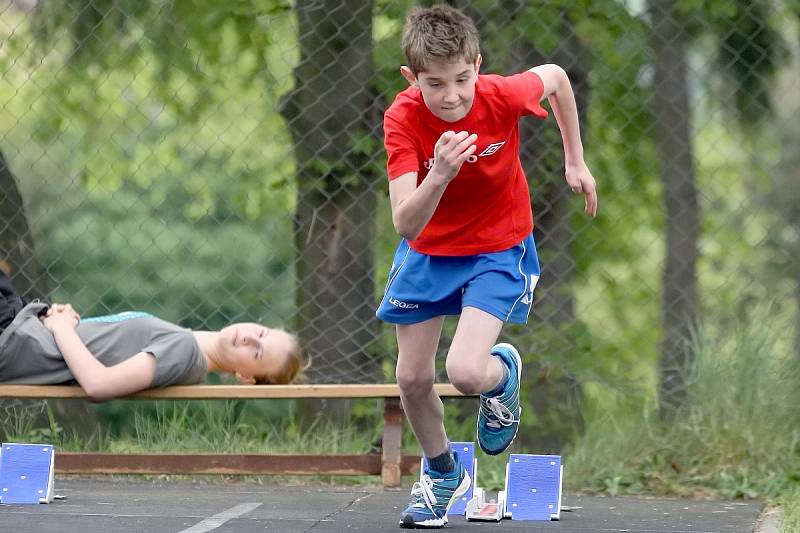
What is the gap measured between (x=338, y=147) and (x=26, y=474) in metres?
2.08

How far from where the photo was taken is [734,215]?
5820 mm

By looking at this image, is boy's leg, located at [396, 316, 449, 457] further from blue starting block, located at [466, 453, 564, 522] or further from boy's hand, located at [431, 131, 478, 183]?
boy's hand, located at [431, 131, 478, 183]

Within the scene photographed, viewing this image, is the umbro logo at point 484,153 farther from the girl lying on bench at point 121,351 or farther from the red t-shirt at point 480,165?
the girl lying on bench at point 121,351

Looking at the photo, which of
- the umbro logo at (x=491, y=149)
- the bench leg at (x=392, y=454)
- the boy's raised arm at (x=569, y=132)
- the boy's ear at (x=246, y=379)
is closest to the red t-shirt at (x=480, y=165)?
the umbro logo at (x=491, y=149)

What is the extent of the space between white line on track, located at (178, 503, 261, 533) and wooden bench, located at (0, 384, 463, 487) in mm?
569

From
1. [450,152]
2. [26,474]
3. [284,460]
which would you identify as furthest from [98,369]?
[450,152]

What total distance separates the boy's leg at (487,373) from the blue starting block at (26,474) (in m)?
1.59

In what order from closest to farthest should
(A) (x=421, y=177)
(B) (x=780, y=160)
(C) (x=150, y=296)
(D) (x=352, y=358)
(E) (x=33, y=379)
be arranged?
(A) (x=421, y=177), (E) (x=33, y=379), (D) (x=352, y=358), (C) (x=150, y=296), (B) (x=780, y=160)

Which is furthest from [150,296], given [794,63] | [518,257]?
[794,63]

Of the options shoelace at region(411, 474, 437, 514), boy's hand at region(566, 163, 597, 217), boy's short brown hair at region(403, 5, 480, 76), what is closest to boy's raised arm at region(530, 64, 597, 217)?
boy's hand at region(566, 163, 597, 217)

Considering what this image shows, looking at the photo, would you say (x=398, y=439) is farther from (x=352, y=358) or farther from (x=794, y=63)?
(x=794, y=63)

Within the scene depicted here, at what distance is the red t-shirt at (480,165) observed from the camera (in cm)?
374

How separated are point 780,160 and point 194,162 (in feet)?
15.4

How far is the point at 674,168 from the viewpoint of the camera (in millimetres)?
6469
